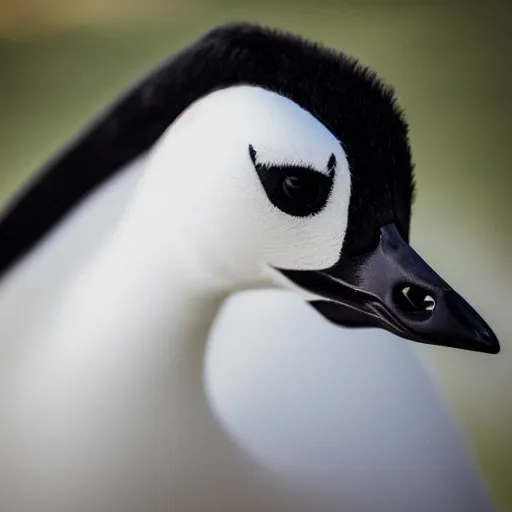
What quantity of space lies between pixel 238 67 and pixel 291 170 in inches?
5.8

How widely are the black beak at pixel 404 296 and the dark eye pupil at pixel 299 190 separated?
0.08m

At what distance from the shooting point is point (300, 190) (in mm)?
690

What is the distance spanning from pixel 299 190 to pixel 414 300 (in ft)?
0.60

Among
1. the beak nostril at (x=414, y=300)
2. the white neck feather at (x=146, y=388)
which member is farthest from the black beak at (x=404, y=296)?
the white neck feather at (x=146, y=388)

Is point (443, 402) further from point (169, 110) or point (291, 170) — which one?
point (169, 110)

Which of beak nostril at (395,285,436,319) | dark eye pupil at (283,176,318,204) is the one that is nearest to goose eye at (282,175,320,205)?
dark eye pupil at (283,176,318,204)

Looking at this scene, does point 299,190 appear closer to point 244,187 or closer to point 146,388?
point 244,187

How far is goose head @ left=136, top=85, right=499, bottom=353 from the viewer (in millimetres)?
675

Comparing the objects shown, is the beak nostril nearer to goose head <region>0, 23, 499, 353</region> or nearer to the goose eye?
goose head <region>0, 23, 499, 353</region>

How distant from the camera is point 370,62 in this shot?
0.75m

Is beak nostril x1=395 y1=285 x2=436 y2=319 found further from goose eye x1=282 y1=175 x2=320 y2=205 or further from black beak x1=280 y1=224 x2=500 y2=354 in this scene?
goose eye x1=282 y1=175 x2=320 y2=205

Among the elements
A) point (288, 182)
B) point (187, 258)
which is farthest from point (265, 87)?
point (187, 258)

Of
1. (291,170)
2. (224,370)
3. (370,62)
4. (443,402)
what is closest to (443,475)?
(443,402)

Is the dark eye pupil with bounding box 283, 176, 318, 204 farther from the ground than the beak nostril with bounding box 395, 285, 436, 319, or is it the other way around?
the dark eye pupil with bounding box 283, 176, 318, 204
